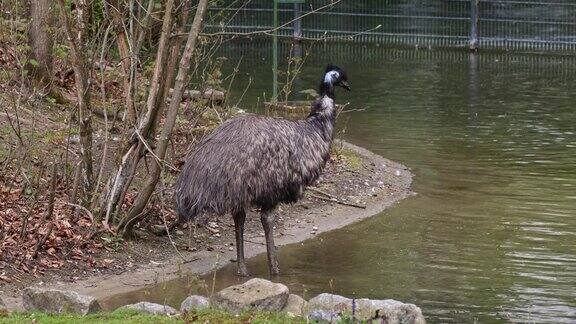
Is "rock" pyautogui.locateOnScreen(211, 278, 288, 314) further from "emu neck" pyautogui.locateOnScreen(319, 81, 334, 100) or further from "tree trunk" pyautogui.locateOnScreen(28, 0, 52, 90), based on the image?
"tree trunk" pyautogui.locateOnScreen(28, 0, 52, 90)

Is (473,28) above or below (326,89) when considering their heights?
below

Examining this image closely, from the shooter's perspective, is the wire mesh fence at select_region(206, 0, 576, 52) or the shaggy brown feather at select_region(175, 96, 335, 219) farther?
the wire mesh fence at select_region(206, 0, 576, 52)

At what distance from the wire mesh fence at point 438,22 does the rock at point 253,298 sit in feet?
65.5

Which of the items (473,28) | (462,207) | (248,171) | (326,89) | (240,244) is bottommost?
(462,207)

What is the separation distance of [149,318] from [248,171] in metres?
2.74

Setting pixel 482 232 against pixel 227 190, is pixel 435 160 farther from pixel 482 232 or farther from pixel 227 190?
pixel 227 190

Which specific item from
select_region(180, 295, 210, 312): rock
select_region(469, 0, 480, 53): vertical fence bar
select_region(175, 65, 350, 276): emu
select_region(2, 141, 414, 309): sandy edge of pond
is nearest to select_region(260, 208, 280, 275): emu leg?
select_region(175, 65, 350, 276): emu

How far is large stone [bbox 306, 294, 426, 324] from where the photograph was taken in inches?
315

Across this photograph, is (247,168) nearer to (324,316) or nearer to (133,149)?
(133,149)

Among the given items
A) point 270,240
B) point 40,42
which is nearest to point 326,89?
point 270,240

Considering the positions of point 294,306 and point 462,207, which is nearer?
point 294,306

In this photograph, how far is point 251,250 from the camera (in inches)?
455

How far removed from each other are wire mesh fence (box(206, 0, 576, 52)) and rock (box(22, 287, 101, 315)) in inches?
795

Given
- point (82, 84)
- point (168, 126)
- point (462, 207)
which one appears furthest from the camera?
point (462, 207)
